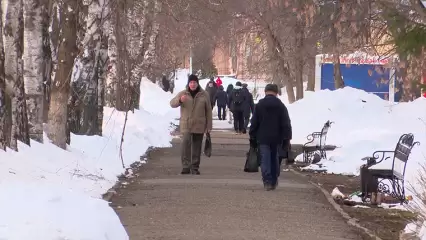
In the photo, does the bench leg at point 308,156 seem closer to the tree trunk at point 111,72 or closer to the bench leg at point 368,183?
the bench leg at point 368,183

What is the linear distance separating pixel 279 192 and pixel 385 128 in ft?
38.8

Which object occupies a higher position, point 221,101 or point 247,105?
point 247,105

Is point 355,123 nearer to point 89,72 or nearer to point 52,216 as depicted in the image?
point 89,72

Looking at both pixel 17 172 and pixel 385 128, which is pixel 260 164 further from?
pixel 385 128

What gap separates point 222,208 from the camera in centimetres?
1194

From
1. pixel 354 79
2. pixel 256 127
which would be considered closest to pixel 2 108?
pixel 256 127

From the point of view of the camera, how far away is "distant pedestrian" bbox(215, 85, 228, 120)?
41013mm

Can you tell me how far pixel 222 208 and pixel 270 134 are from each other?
8.06 feet

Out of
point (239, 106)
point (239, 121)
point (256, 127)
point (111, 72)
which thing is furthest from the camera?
point (239, 121)

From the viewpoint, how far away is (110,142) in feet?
66.1

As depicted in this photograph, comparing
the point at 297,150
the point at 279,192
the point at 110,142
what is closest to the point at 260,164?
the point at 279,192

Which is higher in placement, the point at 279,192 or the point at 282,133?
the point at 282,133

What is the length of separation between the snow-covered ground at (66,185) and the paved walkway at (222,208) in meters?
0.64

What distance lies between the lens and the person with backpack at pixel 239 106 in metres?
30.3
